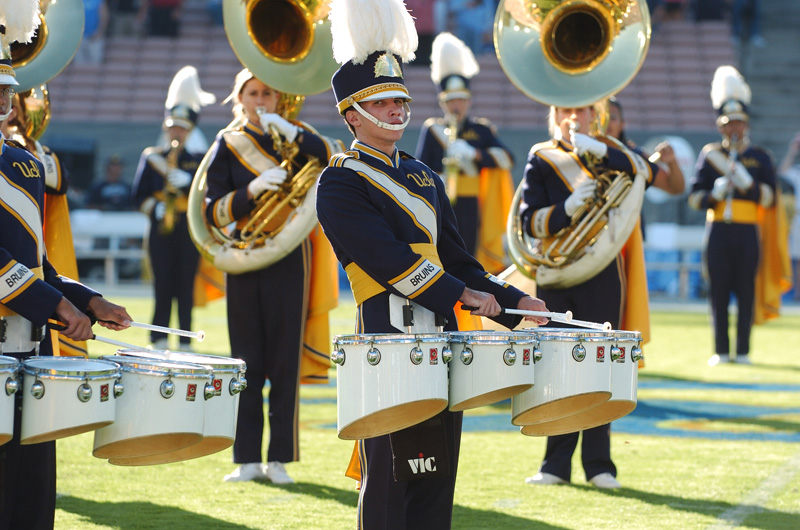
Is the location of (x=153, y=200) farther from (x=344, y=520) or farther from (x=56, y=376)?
(x=56, y=376)

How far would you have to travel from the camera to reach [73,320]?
3.60 m

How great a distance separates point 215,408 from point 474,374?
2.33 feet

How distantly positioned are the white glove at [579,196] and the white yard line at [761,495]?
137cm

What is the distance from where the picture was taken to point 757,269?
421 inches

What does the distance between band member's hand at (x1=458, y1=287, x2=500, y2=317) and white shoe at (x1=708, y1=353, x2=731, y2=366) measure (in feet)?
22.8

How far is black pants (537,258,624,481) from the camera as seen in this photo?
5.59 metres

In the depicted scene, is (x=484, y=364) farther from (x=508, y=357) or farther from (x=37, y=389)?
(x=37, y=389)

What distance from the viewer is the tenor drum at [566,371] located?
3.64m

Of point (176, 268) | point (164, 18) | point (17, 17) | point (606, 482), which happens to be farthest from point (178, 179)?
point (164, 18)

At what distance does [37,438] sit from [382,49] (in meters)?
1.45

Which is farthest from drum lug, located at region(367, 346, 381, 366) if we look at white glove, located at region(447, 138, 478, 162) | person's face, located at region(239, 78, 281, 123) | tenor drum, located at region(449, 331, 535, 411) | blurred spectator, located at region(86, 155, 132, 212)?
blurred spectator, located at region(86, 155, 132, 212)

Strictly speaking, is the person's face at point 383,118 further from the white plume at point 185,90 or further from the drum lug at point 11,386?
the white plume at point 185,90

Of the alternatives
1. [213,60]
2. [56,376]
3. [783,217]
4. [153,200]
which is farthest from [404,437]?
[213,60]

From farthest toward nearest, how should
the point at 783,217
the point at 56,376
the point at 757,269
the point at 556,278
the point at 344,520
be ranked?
the point at 783,217, the point at 757,269, the point at 556,278, the point at 344,520, the point at 56,376
